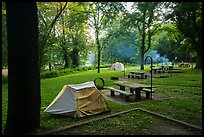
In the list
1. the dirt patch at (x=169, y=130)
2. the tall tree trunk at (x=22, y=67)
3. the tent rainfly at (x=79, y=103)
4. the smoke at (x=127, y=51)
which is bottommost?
the dirt patch at (x=169, y=130)

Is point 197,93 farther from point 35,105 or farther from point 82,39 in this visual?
point 82,39

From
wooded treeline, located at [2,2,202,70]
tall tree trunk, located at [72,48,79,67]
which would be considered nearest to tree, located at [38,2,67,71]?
wooded treeline, located at [2,2,202,70]

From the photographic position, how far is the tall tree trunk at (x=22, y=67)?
451 centimetres

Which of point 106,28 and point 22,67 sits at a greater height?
point 106,28

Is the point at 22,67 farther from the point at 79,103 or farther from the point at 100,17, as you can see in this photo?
the point at 100,17

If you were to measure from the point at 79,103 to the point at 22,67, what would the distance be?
2.42m

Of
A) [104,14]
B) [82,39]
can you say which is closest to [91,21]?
[104,14]

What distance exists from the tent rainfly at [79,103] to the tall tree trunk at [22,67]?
1.64m

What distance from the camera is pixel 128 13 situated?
25.8 metres

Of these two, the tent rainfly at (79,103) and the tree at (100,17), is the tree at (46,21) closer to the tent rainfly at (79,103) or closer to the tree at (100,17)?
the tree at (100,17)

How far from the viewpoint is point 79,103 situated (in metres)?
6.48

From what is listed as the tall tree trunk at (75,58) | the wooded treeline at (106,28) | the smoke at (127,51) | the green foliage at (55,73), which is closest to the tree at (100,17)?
A: the wooded treeline at (106,28)

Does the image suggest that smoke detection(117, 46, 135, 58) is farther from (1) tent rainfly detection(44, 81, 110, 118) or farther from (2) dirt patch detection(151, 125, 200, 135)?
(2) dirt patch detection(151, 125, 200, 135)

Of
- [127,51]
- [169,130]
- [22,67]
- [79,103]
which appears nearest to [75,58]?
[79,103]
